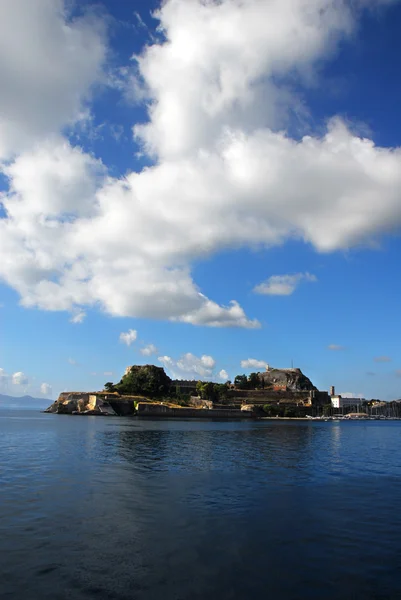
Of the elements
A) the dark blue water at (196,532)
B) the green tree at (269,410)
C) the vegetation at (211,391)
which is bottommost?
the green tree at (269,410)

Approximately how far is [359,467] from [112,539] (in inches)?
1097

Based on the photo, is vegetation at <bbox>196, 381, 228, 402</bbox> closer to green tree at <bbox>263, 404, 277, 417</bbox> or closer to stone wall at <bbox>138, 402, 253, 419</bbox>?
green tree at <bbox>263, 404, 277, 417</bbox>

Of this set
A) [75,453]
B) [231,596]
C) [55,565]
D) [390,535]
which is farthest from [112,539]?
[75,453]

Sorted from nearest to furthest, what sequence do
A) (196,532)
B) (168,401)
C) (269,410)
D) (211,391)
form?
(196,532) < (168,401) < (269,410) < (211,391)

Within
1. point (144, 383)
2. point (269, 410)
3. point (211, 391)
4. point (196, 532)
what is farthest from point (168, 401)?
point (196, 532)

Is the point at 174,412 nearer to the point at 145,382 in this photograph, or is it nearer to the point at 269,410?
the point at 145,382

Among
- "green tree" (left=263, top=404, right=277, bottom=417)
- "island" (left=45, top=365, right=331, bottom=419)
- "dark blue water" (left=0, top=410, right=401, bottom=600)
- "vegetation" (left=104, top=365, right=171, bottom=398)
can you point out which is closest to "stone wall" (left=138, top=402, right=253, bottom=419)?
"island" (left=45, top=365, right=331, bottom=419)

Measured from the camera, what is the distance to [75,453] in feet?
133

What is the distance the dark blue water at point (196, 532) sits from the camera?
12414 mm

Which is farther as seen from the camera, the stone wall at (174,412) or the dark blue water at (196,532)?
the stone wall at (174,412)

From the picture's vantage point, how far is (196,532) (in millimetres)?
17250

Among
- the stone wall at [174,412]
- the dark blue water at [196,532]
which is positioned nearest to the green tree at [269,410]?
the stone wall at [174,412]

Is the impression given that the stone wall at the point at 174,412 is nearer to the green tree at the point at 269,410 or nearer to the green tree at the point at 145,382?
the green tree at the point at 145,382

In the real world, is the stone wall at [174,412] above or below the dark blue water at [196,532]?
below
